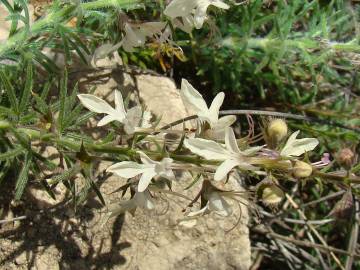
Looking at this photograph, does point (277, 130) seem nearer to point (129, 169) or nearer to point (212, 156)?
point (212, 156)

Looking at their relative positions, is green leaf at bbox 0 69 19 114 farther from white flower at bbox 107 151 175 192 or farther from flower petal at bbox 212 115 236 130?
flower petal at bbox 212 115 236 130

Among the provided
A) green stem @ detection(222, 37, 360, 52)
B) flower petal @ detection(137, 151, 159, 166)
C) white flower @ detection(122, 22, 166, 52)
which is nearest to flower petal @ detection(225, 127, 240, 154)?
flower petal @ detection(137, 151, 159, 166)

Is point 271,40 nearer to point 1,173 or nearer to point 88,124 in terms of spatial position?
point 88,124

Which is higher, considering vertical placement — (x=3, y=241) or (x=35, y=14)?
(x=35, y=14)

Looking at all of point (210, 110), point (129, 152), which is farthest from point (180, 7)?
point (129, 152)

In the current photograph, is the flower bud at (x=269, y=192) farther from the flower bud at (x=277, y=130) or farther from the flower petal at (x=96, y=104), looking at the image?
the flower petal at (x=96, y=104)

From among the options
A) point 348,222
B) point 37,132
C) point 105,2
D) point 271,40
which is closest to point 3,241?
point 37,132
